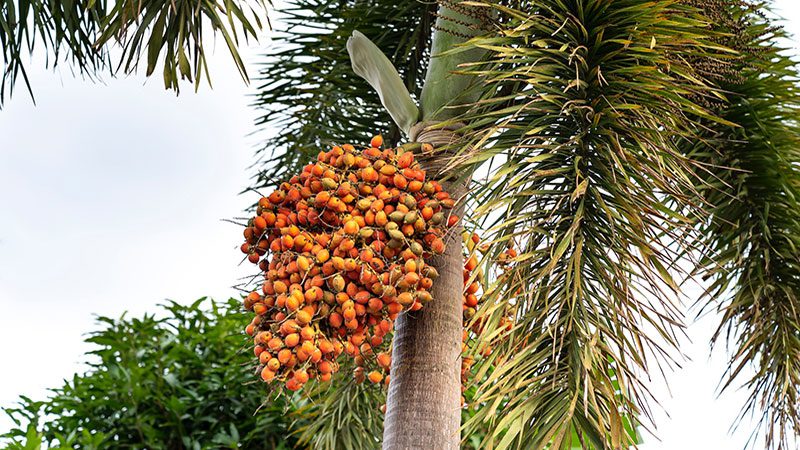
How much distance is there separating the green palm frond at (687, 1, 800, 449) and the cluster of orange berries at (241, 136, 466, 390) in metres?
1.52

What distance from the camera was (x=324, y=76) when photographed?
4.49 meters

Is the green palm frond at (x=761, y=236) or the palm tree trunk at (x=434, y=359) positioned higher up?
the green palm frond at (x=761, y=236)

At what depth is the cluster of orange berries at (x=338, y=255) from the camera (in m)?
2.32

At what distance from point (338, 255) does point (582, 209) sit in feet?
2.15

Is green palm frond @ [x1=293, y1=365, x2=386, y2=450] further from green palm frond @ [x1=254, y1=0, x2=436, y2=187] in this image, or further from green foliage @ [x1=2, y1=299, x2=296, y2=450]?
green palm frond @ [x1=254, y1=0, x2=436, y2=187]

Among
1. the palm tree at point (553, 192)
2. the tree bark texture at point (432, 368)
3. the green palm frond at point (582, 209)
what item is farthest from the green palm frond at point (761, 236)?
the tree bark texture at point (432, 368)

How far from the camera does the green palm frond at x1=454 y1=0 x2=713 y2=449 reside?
231cm

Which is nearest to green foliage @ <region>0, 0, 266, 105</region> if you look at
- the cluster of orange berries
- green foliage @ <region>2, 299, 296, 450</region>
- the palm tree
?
the palm tree

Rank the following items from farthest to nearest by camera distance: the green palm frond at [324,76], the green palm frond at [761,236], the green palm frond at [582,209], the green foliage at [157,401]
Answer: the green foliage at [157,401], the green palm frond at [324,76], the green palm frond at [761,236], the green palm frond at [582,209]

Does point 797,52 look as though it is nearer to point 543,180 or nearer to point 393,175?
point 543,180

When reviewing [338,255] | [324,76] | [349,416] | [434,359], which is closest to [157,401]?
[349,416]

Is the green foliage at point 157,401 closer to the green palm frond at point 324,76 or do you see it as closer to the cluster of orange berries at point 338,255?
the green palm frond at point 324,76

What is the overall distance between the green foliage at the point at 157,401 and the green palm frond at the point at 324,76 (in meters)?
1.06

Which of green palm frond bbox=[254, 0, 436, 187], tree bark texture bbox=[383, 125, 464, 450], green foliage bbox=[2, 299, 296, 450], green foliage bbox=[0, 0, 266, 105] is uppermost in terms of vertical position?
green palm frond bbox=[254, 0, 436, 187]
